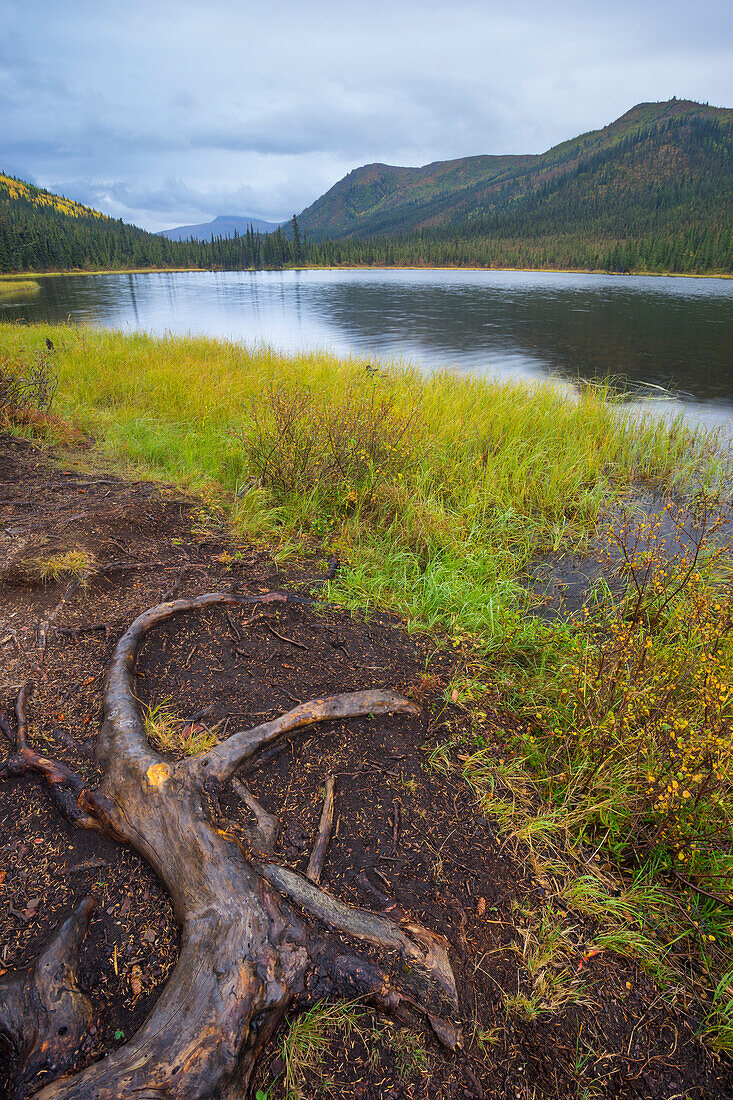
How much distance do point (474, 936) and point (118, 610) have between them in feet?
10.0

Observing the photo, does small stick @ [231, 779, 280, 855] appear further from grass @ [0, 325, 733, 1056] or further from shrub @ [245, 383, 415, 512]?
shrub @ [245, 383, 415, 512]

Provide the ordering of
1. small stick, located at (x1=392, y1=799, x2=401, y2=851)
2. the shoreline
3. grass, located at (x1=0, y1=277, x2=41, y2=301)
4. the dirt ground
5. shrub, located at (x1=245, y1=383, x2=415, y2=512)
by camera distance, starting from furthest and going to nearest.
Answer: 1. the shoreline
2. grass, located at (x1=0, y1=277, x2=41, y2=301)
3. shrub, located at (x1=245, y1=383, x2=415, y2=512)
4. small stick, located at (x1=392, y1=799, x2=401, y2=851)
5. the dirt ground

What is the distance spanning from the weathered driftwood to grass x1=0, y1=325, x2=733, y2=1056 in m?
0.38

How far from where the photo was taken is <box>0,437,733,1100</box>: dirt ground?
5.68ft

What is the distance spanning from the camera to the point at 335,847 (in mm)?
2336

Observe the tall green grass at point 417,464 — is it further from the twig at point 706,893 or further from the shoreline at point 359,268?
the shoreline at point 359,268

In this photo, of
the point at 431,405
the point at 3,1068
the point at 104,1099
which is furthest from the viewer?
the point at 431,405

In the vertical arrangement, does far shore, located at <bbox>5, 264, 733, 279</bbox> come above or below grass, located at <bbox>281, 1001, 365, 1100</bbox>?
above

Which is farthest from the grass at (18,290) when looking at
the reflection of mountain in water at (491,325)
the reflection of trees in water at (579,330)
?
the reflection of trees in water at (579,330)

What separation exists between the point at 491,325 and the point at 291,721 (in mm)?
29878

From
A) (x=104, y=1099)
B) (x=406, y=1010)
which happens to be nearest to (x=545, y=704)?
(x=406, y=1010)

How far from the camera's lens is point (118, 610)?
3758 millimetres

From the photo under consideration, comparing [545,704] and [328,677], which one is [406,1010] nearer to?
[328,677]

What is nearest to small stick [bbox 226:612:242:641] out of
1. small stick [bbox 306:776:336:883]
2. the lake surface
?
small stick [bbox 306:776:336:883]
